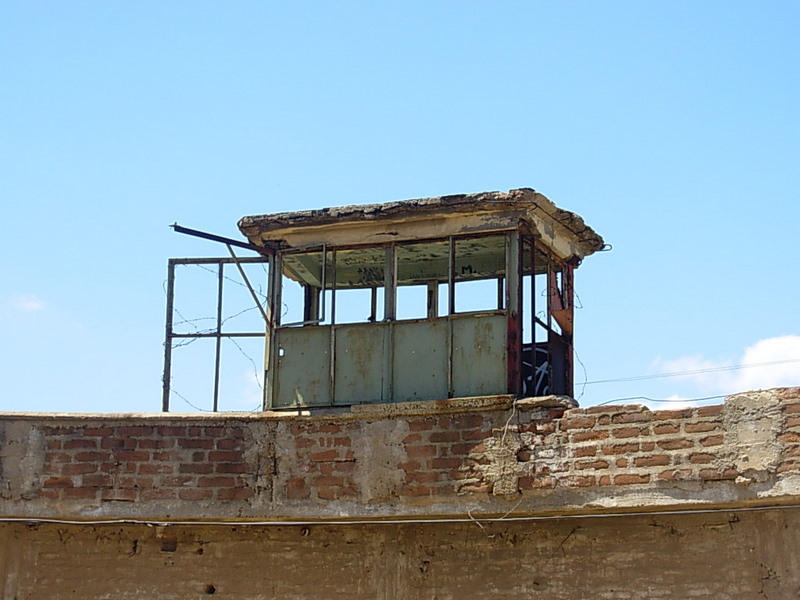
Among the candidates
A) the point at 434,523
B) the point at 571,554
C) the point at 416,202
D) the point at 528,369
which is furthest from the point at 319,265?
the point at 571,554

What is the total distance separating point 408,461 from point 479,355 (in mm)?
1183

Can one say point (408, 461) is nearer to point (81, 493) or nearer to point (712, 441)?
point (712, 441)

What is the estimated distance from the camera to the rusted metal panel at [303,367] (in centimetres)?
1030

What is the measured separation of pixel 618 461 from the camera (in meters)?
8.45

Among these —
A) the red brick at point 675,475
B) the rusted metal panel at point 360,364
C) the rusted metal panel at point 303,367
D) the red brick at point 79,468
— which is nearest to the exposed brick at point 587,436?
the red brick at point 675,475

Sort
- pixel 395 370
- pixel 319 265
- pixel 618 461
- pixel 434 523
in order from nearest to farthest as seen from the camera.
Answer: pixel 618 461 < pixel 434 523 < pixel 395 370 < pixel 319 265

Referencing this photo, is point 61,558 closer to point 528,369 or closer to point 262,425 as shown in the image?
point 262,425

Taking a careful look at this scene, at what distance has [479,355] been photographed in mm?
9820

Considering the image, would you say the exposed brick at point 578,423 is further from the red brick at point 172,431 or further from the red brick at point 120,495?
the red brick at point 120,495

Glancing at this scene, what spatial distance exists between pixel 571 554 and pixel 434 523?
3.54ft

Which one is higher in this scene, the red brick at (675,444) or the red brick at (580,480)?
the red brick at (675,444)

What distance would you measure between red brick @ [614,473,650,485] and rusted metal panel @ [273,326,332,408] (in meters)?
2.79

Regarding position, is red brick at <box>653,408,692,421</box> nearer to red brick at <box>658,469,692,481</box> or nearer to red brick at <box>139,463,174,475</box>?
red brick at <box>658,469,692,481</box>

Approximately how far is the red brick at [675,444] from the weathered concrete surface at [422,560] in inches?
23.5
